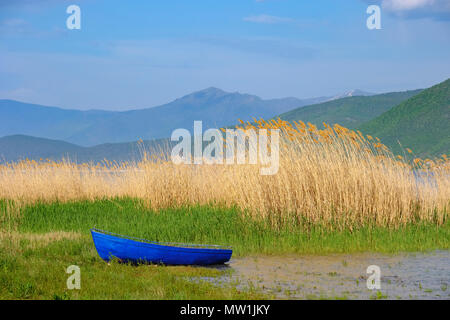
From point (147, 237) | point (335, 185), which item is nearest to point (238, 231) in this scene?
point (147, 237)

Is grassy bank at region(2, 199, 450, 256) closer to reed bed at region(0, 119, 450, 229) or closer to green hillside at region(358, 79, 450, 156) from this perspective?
reed bed at region(0, 119, 450, 229)

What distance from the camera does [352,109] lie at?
182 metres

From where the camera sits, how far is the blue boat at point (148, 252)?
11672mm

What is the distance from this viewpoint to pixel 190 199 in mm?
19469

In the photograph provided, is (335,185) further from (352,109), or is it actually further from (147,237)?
(352,109)

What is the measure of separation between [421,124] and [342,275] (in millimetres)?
117448

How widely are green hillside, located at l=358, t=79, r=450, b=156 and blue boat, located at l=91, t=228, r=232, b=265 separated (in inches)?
3922

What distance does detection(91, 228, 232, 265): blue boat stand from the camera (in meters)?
11.7

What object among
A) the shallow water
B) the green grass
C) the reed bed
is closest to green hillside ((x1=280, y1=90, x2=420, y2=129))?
the reed bed
